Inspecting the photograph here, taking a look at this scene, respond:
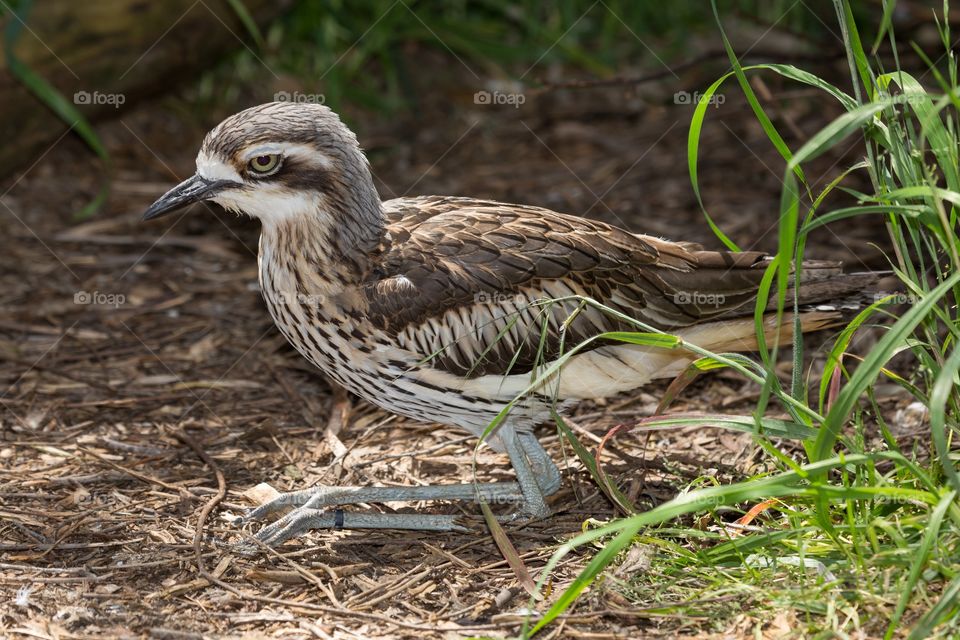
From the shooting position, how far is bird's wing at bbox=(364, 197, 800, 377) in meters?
4.27

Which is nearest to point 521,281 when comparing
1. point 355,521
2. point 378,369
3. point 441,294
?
point 441,294

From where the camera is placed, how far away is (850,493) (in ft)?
10.6

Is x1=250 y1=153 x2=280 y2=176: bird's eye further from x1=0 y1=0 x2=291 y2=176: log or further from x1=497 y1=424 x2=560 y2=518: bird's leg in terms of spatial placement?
x1=0 y1=0 x2=291 y2=176: log

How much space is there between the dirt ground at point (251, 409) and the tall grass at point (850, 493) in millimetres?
247

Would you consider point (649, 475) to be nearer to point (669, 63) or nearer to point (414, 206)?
point (414, 206)

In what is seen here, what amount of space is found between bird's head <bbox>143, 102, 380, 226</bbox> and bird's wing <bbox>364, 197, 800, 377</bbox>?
0.89ft

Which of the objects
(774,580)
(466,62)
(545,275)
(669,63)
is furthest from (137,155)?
(774,580)

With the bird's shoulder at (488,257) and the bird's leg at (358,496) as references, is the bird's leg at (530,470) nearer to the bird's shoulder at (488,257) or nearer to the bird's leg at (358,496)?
the bird's leg at (358,496)

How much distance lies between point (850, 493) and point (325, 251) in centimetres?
213
